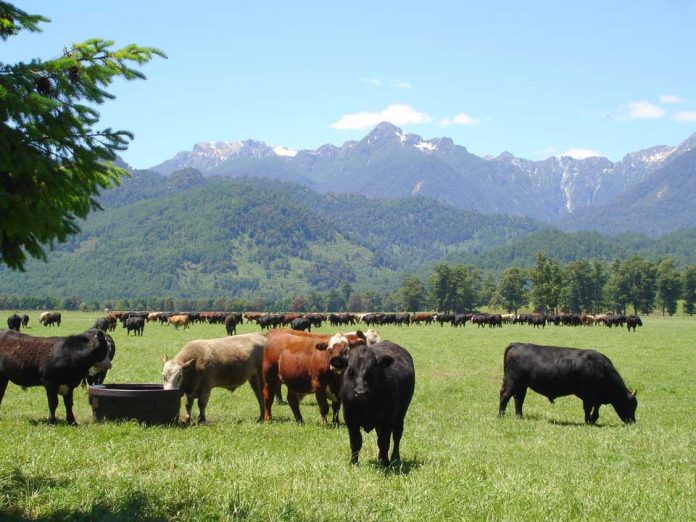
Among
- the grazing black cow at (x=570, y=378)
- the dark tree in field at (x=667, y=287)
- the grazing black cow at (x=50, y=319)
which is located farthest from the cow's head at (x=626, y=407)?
the dark tree in field at (x=667, y=287)

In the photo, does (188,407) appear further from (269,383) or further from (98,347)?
(98,347)

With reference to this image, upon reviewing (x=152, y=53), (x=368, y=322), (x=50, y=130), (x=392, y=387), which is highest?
(x=152, y=53)

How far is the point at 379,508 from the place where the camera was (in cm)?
762

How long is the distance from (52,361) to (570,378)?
11529mm

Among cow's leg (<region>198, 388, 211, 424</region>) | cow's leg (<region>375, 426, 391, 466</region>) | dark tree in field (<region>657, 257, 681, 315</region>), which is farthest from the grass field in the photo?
dark tree in field (<region>657, 257, 681, 315</region>)

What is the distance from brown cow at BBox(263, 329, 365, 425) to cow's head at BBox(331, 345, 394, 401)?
2789mm

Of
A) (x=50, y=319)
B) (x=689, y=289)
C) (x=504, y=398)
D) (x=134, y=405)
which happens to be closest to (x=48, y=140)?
(x=134, y=405)

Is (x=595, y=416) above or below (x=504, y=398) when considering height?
below

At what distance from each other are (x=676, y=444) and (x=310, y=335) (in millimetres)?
7828

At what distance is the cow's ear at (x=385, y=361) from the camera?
32.7 feet

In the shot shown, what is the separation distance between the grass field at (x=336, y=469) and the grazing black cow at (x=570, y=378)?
543mm

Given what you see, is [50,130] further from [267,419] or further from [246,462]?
[267,419]

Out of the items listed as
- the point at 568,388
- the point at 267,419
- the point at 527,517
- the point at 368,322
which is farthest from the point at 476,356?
the point at 368,322

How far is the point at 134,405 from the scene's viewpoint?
505 inches
